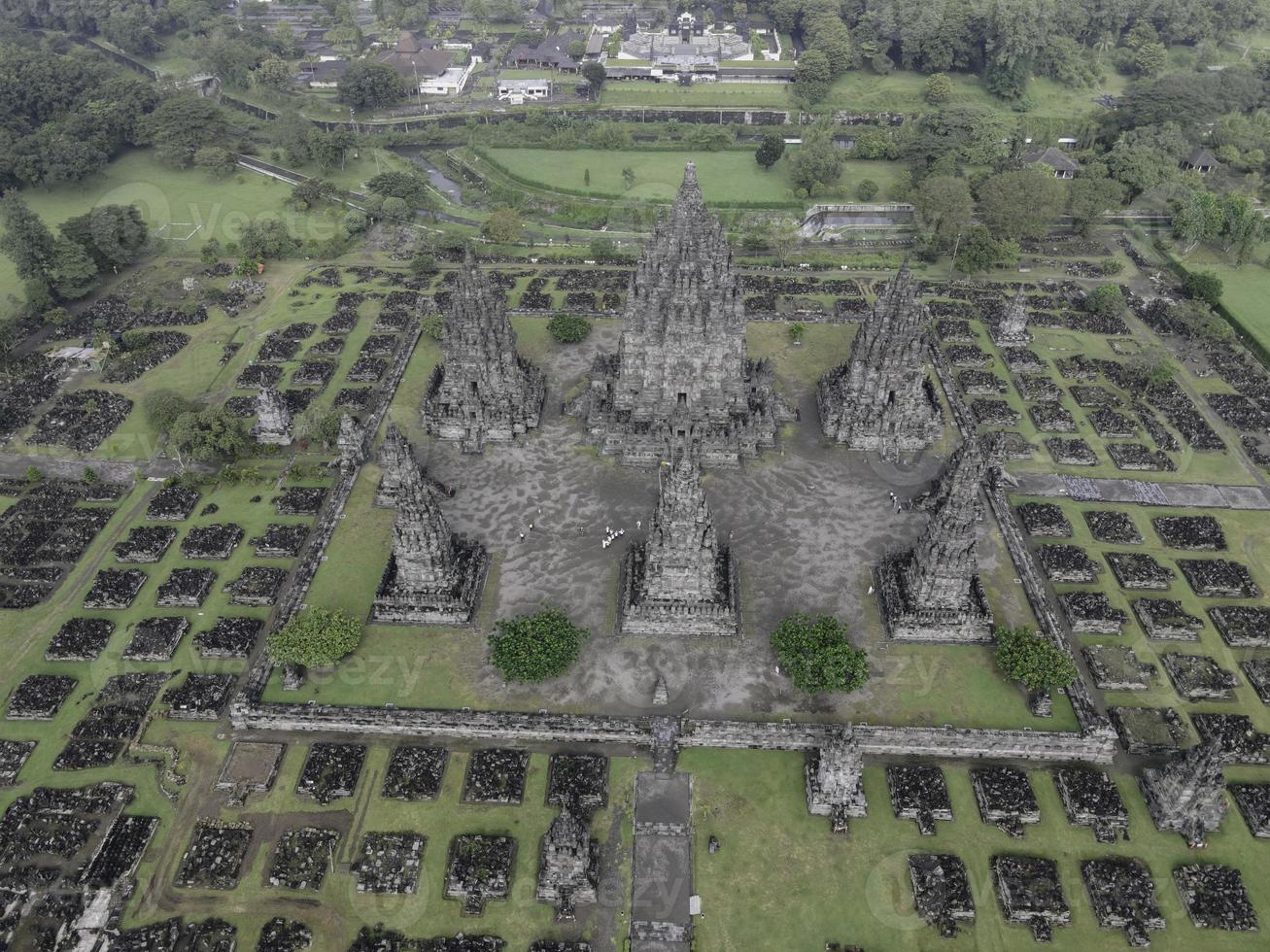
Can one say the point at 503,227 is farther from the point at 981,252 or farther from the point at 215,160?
the point at 981,252

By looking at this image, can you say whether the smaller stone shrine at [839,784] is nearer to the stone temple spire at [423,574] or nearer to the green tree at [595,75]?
the stone temple spire at [423,574]

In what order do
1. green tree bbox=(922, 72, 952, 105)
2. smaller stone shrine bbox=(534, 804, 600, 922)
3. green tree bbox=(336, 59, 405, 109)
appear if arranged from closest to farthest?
smaller stone shrine bbox=(534, 804, 600, 922) → green tree bbox=(922, 72, 952, 105) → green tree bbox=(336, 59, 405, 109)

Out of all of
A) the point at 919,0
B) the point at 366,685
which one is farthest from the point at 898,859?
the point at 919,0

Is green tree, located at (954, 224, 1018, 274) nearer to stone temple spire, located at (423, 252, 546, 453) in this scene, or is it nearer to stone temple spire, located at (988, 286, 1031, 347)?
stone temple spire, located at (988, 286, 1031, 347)

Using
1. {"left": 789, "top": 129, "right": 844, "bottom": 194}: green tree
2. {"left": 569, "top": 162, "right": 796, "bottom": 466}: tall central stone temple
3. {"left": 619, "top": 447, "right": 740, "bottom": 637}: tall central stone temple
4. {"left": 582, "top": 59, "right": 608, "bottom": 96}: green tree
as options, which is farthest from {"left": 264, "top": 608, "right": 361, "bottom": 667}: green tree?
{"left": 582, "top": 59, "right": 608, "bottom": 96}: green tree

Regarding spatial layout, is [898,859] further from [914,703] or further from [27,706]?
[27,706]

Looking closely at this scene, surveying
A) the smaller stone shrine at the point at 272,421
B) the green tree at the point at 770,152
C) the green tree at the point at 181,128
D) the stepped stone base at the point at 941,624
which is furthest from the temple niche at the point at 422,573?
the green tree at the point at 181,128
